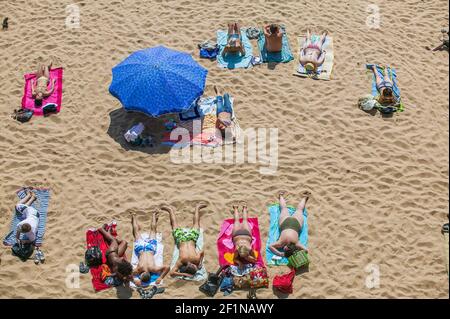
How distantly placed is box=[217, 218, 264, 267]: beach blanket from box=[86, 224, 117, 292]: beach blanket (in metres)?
2.14

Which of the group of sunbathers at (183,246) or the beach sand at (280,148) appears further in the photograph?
the beach sand at (280,148)

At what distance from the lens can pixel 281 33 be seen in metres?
15.1

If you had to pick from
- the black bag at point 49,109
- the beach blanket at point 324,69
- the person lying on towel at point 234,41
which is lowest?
the black bag at point 49,109

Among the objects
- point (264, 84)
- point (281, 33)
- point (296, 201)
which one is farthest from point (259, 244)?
point (281, 33)

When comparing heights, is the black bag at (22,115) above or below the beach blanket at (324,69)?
below

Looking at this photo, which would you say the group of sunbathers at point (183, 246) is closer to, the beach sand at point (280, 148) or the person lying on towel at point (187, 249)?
the person lying on towel at point (187, 249)

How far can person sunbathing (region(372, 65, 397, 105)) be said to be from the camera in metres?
14.1

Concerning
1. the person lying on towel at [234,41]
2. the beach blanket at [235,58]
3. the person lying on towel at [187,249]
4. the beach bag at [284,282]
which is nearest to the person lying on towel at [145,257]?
the person lying on towel at [187,249]

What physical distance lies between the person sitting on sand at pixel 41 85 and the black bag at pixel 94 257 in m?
4.36

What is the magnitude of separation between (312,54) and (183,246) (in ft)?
20.1

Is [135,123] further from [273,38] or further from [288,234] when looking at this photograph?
[288,234]

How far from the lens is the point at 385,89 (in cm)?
1410

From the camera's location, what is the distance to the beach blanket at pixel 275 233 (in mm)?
11750

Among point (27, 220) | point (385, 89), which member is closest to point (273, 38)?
point (385, 89)
